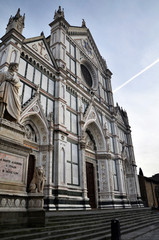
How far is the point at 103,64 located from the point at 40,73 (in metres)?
15.7

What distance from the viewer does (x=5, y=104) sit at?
603cm

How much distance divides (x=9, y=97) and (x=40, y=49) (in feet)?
36.2

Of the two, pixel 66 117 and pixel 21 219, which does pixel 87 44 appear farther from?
pixel 21 219

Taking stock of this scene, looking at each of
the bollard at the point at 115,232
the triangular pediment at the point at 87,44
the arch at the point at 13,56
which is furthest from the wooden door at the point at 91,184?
the triangular pediment at the point at 87,44

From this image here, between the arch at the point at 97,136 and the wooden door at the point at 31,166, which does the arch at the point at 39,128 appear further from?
the arch at the point at 97,136

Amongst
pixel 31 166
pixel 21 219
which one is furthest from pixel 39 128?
pixel 21 219

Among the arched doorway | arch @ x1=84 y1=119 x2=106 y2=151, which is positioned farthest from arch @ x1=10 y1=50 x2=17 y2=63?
arch @ x1=84 y1=119 x2=106 y2=151

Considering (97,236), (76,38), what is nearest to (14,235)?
(97,236)

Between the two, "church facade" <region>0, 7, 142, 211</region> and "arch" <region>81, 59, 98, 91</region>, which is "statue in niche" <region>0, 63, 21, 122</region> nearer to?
"church facade" <region>0, 7, 142, 211</region>

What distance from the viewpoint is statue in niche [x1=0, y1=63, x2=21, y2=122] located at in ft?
19.7

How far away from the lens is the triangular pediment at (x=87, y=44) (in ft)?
75.0

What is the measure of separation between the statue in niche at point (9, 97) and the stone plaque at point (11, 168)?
136 centimetres

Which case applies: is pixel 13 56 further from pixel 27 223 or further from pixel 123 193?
pixel 123 193

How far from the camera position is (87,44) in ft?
82.4
